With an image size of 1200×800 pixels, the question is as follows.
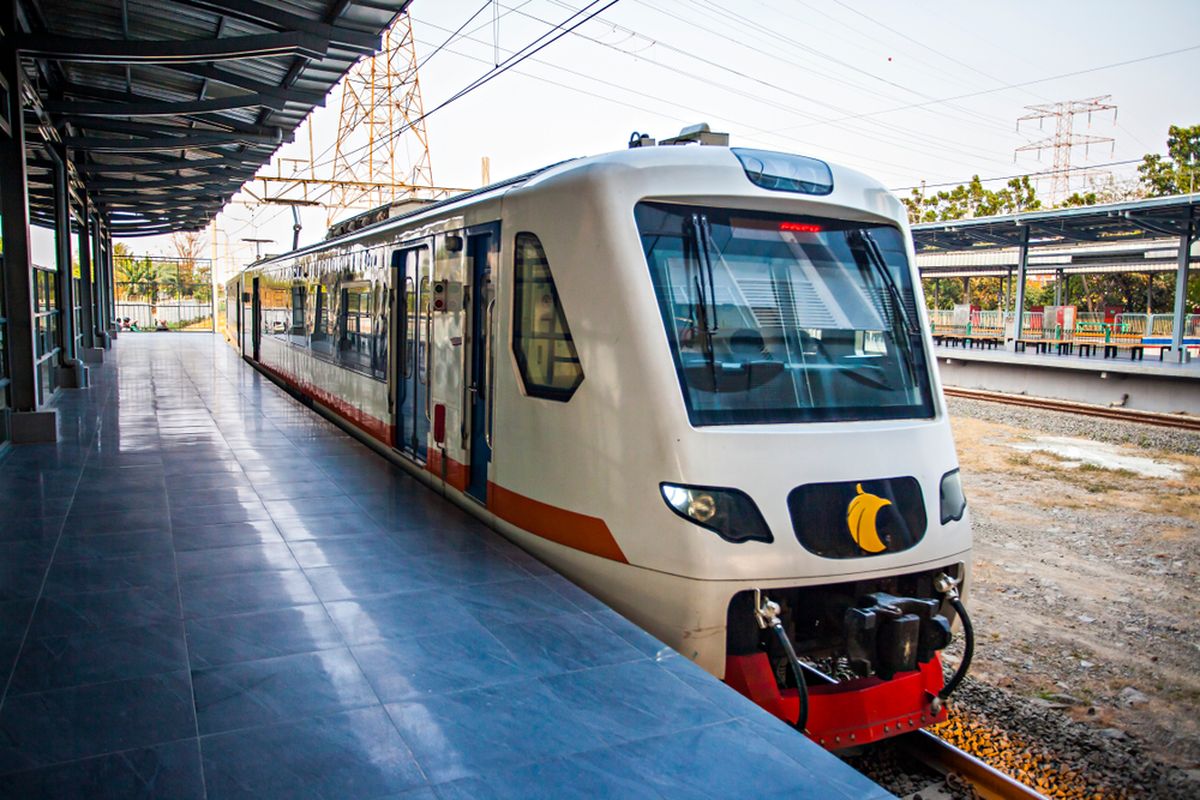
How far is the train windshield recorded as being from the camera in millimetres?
4574

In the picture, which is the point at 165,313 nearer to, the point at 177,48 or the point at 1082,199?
the point at 177,48

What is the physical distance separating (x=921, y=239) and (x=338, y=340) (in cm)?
2251

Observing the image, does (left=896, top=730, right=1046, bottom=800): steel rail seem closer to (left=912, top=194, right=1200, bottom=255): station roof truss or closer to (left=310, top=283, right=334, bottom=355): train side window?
(left=310, top=283, right=334, bottom=355): train side window

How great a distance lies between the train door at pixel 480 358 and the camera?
5.83 meters

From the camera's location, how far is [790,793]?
9.97 ft

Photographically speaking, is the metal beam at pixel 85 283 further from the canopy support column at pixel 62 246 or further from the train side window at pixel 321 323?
the train side window at pixel 321 323

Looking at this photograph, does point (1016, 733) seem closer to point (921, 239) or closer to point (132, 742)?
point (132, 742)

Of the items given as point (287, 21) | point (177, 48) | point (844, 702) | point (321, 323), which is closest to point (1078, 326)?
point (321, 323)

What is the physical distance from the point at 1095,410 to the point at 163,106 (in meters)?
17.7

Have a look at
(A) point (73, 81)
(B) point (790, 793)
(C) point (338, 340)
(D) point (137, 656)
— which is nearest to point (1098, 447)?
(C) point (338, 340)

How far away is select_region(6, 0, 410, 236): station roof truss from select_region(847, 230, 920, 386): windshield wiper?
5.16 meters

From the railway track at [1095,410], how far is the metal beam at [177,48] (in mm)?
15627

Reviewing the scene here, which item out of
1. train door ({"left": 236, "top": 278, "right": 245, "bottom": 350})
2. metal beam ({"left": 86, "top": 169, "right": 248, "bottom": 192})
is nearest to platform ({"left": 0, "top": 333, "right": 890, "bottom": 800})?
metal beam ({"left": 86, "top": 169, "right": 248, "bottom": 192})

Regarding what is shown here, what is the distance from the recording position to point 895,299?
5145 mm
